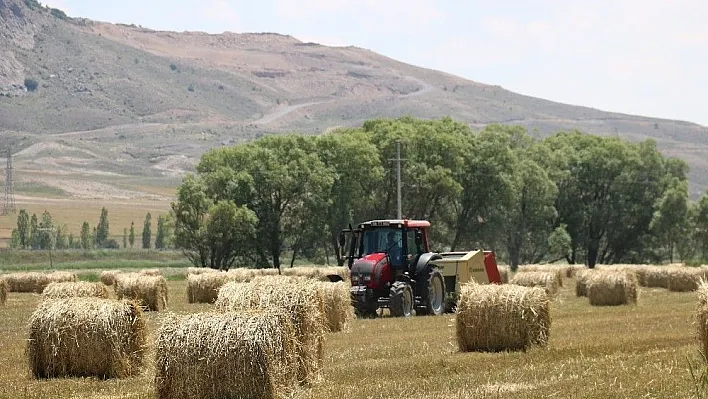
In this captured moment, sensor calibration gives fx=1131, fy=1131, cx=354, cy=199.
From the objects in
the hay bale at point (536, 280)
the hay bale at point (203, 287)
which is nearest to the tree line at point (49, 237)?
the hay bale at point (203, 287)

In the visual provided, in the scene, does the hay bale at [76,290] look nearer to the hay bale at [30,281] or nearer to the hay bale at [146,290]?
the hay bale at [146,290]

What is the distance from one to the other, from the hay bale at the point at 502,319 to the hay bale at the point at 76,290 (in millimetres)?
7502

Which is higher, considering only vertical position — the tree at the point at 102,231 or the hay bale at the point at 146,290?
the tree at the point at 102,231

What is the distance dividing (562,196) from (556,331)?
7153cm

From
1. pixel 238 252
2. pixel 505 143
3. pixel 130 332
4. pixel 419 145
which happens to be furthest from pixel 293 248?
pixel 130 332

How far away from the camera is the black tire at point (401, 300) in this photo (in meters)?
29.2

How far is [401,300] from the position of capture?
1154 inches

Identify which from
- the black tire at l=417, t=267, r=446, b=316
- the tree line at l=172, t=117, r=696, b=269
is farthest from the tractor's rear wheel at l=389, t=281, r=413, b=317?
the tree line at l=172, t=117, r=696, b=269

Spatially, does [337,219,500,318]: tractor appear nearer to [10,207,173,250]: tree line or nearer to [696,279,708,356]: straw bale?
[696,279,708,356]: straw bale

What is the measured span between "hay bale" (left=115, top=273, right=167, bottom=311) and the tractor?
270 inches

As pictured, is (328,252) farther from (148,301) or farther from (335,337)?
(335,337)

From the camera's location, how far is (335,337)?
939 inches

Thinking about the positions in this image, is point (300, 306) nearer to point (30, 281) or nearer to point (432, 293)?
point (432, 293)

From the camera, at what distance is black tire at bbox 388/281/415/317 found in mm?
29250
